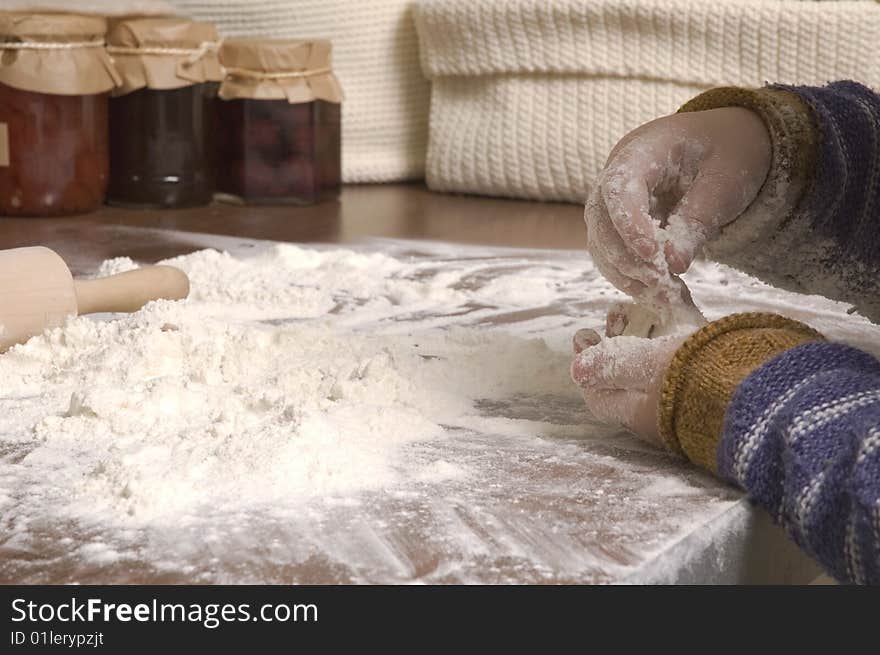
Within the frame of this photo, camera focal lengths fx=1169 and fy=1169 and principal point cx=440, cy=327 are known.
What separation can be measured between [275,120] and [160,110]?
16 cm

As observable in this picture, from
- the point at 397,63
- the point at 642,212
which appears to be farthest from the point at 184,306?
the point at 397,63

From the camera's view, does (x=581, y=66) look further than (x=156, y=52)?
Yes

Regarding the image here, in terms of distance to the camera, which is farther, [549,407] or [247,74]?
[247,74]

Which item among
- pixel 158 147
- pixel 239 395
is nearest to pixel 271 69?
pixel 158 147

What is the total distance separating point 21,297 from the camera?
859mm

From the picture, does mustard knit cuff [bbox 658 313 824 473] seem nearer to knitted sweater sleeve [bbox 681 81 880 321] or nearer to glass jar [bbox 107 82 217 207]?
knitted sweater sleeve [bbox 681 81 880 321]

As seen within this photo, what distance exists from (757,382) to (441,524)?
19cm

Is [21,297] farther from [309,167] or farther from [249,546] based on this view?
[309,167]

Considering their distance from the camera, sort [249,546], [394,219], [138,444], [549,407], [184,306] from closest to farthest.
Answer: [249,546] → [138,444] → [549,407] → [184,306] → [394,219]

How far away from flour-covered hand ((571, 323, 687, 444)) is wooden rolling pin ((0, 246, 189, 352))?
0.41m

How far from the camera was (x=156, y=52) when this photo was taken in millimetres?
1538

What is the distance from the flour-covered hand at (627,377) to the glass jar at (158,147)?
3.30ft

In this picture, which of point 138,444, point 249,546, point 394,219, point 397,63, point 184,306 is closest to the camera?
point 249,546

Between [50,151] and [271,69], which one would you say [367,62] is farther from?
[50,151]
